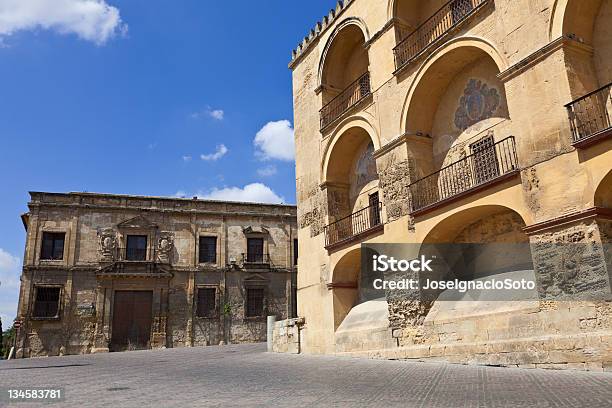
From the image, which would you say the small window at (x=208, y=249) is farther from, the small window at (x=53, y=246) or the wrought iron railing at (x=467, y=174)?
the wrought iron railing at (x=467, y=174)

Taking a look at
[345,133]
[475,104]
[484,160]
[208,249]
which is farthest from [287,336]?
[208,249]

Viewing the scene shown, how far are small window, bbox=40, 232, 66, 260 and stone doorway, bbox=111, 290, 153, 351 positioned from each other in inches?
148

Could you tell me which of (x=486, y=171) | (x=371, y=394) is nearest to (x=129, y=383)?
(x=371, y=394)

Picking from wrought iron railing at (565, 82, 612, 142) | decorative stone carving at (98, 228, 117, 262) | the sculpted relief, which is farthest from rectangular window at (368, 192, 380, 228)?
decorative stone carving at (98, 228, 117, 262)

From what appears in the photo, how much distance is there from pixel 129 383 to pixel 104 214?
20557 millimetres

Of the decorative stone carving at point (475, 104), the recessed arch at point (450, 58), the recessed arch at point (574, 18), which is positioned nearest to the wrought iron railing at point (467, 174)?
the decorative stone carving at point (475, 104)

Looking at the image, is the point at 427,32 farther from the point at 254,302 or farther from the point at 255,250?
the point at 254,302

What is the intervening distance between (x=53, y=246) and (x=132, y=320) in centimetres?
586

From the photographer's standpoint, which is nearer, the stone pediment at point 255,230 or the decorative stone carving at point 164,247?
the decorative stone carving at point 164,247

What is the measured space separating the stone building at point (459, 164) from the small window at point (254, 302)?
441 inches

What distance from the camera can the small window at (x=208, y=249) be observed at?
28139 millimetres

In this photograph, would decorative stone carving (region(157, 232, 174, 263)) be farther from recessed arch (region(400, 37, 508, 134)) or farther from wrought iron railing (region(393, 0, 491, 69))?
wrought iron railing (region(393, 0, 491, 69))

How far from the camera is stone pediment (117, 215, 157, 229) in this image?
88.3 feet

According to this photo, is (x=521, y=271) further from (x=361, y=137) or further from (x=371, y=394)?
(x=361, y=137)
